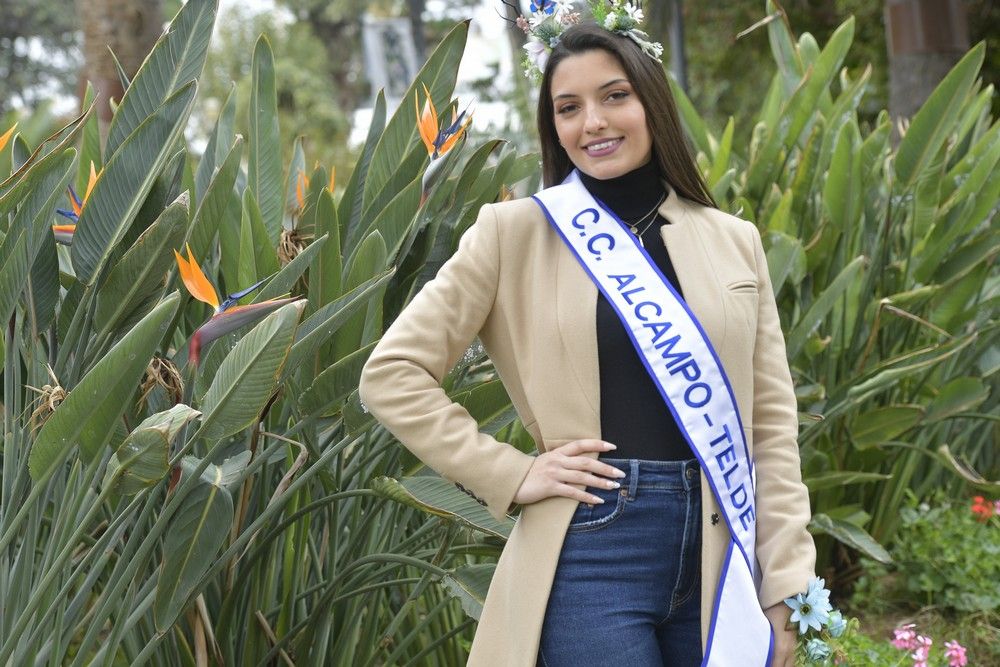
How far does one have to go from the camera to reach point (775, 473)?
1.82 m

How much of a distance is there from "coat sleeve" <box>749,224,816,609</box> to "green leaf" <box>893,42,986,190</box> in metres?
1.92

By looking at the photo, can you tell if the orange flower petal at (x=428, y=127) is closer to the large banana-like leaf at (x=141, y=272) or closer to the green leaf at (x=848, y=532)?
the large banana-like leaf at (x=141, y=272)

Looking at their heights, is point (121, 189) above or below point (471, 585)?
above

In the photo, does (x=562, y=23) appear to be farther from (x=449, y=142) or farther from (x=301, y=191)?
(x=301, y=191)

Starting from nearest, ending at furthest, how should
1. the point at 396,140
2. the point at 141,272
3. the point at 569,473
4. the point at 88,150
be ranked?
1. the point at 569,473
2. the point at 141,272
3. the point at 396,140
4. the point at 88,150

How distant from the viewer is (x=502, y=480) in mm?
1709

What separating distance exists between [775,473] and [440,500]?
620 mm

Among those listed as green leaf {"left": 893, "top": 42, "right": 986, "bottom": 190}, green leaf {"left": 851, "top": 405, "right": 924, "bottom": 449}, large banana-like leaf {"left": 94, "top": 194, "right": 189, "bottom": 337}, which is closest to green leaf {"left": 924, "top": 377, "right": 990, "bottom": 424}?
green leaf {"left": 851, "top": 405, "right": 924, "bottom": 449}

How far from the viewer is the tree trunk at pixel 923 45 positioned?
6.29m

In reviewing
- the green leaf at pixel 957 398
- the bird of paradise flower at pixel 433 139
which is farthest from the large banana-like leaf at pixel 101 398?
the green leaf at pixel 957 398

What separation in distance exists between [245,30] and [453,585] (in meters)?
25.8

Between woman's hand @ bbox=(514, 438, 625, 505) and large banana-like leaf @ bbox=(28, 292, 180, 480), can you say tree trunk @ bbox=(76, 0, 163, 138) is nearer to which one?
large banana-like leaf @ bbox=(28, 292, 180, 480)

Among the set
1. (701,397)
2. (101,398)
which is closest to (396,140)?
(101,398)

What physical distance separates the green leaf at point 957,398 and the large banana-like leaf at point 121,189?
7.34 ft
